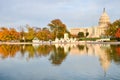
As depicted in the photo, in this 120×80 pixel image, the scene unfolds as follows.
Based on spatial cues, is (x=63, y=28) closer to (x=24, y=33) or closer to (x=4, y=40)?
(x=24, y=33)

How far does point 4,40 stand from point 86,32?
46875 millimetres

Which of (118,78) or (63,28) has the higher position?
(63,28)

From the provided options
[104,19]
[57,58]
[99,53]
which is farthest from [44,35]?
[57,58]

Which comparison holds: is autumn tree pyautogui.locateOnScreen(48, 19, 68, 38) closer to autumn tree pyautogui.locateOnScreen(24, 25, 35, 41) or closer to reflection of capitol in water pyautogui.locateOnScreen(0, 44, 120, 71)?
autumn tree pyautogui.locateOnScreen(24, 25, 35, 41)

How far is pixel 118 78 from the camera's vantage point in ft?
37.7

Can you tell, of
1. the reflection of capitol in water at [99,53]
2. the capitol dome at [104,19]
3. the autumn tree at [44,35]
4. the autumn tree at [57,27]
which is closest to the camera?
the reflection of capitol in water at [99,53]

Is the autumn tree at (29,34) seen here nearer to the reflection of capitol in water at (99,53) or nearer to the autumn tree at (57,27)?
the autumn tree at (57,27)

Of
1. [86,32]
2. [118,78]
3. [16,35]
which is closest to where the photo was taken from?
[118,78]

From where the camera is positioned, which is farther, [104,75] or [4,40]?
[4,40]

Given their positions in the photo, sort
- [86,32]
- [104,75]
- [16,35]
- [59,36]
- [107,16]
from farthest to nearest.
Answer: [86,32]
[107,16]
[16,35]
[59,36]
[104,75]


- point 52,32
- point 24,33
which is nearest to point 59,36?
point 52,32

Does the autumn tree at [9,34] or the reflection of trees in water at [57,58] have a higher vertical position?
the autumn tree at [9,34]

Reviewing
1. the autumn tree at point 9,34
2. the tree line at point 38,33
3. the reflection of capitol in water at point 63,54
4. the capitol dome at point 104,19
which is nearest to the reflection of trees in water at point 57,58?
the reflection of capitol in water at point 63,54

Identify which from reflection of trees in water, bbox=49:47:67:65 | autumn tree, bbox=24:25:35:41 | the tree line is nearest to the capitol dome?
the tree line
